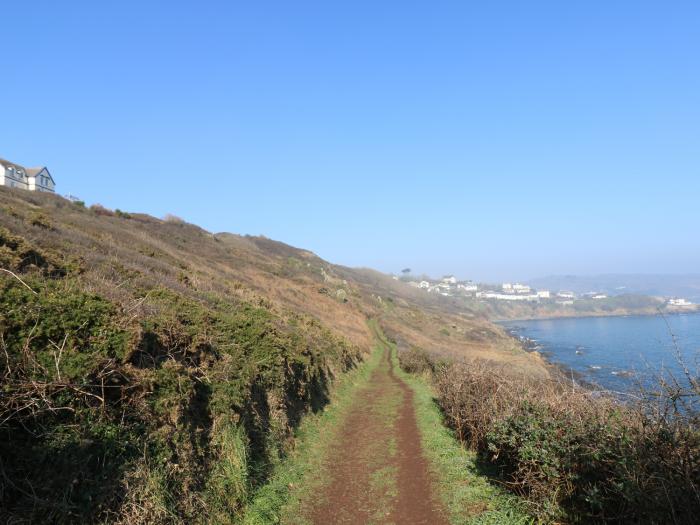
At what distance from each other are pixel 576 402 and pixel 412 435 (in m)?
6.06

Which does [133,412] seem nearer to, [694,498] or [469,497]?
[469,497]

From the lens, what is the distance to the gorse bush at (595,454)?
191 inches

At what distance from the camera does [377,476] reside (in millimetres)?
9234

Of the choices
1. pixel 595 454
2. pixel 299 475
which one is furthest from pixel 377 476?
pixel 595 454

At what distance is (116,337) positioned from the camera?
636 cm

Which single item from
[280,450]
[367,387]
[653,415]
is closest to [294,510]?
[280,450]

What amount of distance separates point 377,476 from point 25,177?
239 feet

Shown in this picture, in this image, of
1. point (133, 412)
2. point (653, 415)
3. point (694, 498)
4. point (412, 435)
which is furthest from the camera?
point (412, 435)

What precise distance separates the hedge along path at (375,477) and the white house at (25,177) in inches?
2190

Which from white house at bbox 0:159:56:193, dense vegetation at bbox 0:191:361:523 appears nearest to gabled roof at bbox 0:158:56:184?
white house at bbox 0:159:56:193

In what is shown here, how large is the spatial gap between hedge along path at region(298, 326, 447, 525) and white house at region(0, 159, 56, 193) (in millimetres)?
55624

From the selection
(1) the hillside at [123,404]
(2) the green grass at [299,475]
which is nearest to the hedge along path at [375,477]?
(2) the green grass at [299,475]

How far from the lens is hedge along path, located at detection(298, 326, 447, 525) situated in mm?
7484

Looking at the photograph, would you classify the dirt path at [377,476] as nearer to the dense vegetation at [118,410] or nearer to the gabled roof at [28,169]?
the dense vegetation at [118,410]
